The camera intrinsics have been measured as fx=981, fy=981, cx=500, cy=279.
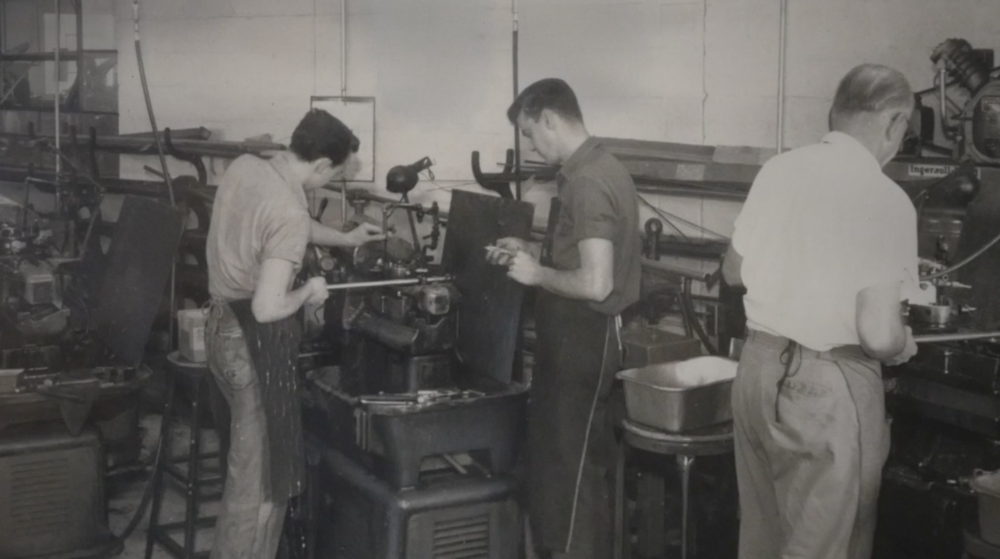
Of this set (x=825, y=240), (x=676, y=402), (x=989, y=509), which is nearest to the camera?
(x=989, y=509)

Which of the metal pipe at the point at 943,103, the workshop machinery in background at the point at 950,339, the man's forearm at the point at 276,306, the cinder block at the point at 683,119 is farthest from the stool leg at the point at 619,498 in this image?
the cinder block at the point at 683,119

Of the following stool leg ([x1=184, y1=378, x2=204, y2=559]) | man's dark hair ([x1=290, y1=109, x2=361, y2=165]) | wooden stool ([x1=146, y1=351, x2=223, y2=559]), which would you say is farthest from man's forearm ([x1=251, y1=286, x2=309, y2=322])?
stool leg ([x1=184, y1=378, x2=204, y2=559])

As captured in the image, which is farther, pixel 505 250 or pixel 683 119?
pixel 683 119

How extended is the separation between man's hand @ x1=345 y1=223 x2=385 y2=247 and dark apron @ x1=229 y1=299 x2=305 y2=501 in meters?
0.49

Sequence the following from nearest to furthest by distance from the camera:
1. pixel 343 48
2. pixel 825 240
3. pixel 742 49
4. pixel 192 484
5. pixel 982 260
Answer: pixel 825 240
pixel 982 260
pixel 192 484
pixel 742 49
pixel 343 48

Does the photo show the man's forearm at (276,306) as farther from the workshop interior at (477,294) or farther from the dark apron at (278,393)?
the workshop interior at (477,294)

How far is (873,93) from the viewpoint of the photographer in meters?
1.86

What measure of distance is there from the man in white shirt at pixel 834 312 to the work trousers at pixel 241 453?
1.32 m

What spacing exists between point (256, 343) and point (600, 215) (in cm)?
97

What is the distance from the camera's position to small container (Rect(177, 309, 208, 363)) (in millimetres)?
2947

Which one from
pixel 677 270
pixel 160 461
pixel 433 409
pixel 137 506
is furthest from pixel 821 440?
pixel 137 506

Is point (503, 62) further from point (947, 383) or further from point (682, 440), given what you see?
point (947, 383)

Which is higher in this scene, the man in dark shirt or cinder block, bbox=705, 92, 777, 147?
cinder block, bbox=705, 92, 777, 147

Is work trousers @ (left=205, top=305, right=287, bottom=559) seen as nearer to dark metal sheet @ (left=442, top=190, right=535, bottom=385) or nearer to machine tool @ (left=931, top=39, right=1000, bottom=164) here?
dark metal sheet @ (left=442, top=190, right=535, bottom=385)
